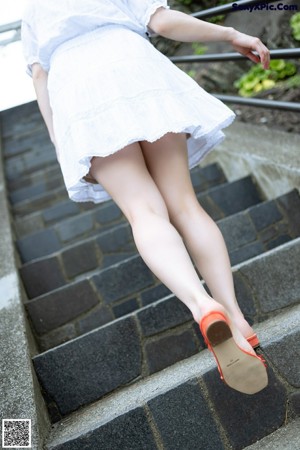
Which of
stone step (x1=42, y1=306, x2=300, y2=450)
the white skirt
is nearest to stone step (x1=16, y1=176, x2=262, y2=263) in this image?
the white skirt

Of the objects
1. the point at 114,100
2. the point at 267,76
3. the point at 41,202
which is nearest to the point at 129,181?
the point at 114,100

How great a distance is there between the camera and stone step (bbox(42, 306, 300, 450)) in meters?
1.55

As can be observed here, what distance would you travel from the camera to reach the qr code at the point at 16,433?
56.6 inches

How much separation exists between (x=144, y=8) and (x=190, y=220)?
0.71m

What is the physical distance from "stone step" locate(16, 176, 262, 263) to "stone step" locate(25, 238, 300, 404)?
1039 millimetres

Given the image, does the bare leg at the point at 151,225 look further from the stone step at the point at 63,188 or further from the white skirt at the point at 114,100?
the stone step at the point at 63,188

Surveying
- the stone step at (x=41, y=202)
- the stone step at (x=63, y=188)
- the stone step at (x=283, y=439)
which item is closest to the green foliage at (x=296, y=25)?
the stone step at (x=63, y=188)

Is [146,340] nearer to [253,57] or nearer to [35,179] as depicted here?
[253,57]

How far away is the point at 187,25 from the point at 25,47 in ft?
1.89

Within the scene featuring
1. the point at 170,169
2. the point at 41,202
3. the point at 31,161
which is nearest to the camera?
the point at 170,169

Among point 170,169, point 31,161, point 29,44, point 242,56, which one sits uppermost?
point 29,44

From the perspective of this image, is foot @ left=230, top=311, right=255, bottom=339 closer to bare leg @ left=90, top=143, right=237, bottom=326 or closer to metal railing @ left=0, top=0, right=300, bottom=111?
bare leg @ left=90, top=143, right=237, bottom=326

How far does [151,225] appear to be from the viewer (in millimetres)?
1501

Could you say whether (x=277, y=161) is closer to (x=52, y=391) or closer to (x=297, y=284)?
(x=297, y=284)
